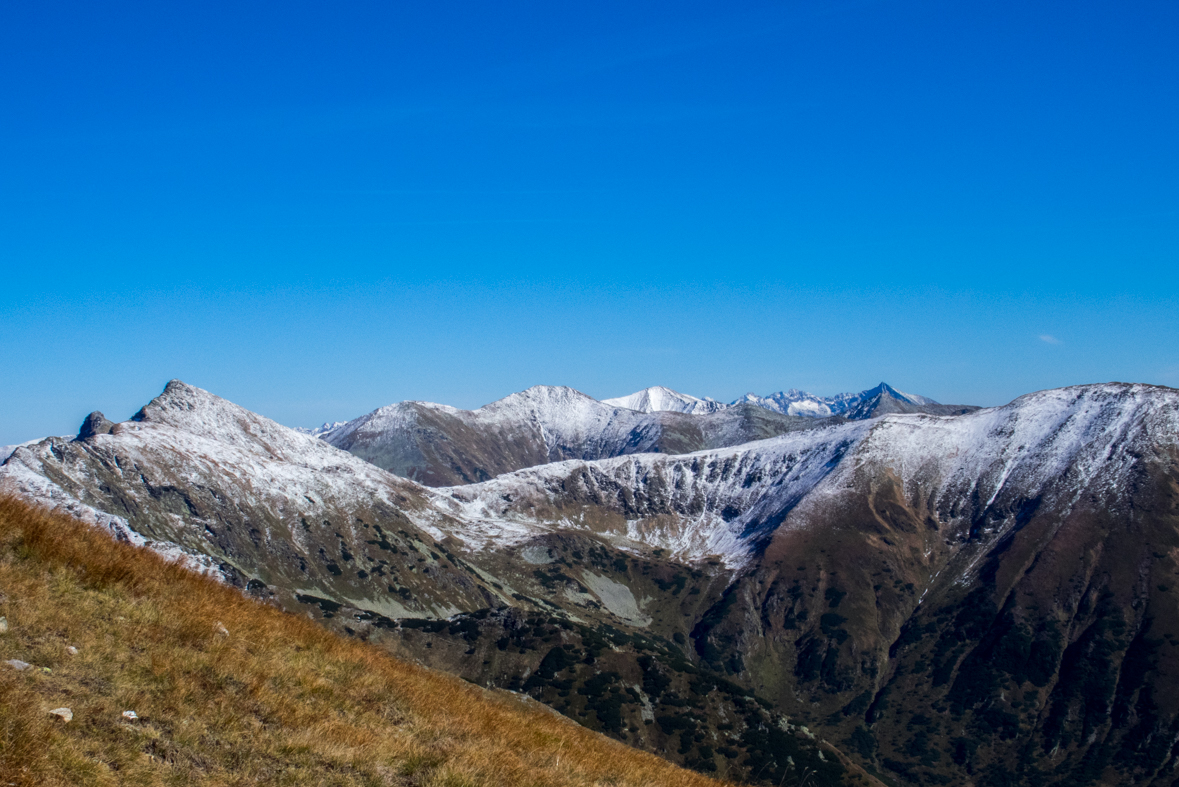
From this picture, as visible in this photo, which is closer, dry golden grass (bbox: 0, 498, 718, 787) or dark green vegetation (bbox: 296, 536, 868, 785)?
dry golden grass (bbox: 0, 498, 718, 787)

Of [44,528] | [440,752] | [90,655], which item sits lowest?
[440,752]

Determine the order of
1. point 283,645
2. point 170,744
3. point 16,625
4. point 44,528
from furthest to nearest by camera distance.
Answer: point 283,645
point 44,528
point 16,625
point 170,744

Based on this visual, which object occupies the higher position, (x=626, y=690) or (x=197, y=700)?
(x=197, y=700)

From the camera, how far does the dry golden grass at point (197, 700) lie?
35.6ft

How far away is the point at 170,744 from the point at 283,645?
169 inches

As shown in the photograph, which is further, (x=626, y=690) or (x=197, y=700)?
(x=626, y=690)

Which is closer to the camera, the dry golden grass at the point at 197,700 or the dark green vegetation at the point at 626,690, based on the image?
the dry golden grass at the point at 197,700

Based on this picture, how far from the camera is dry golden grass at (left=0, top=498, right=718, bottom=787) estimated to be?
1086 cm

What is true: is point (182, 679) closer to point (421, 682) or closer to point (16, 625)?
point (16, 625)

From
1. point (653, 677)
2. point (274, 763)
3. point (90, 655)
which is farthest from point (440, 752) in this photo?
point (653, 677)

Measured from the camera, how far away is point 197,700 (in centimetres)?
1257

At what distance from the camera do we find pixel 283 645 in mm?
15719

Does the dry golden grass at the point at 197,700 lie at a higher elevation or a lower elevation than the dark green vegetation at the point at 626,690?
higher

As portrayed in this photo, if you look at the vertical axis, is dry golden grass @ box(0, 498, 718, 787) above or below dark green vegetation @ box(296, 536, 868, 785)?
above
